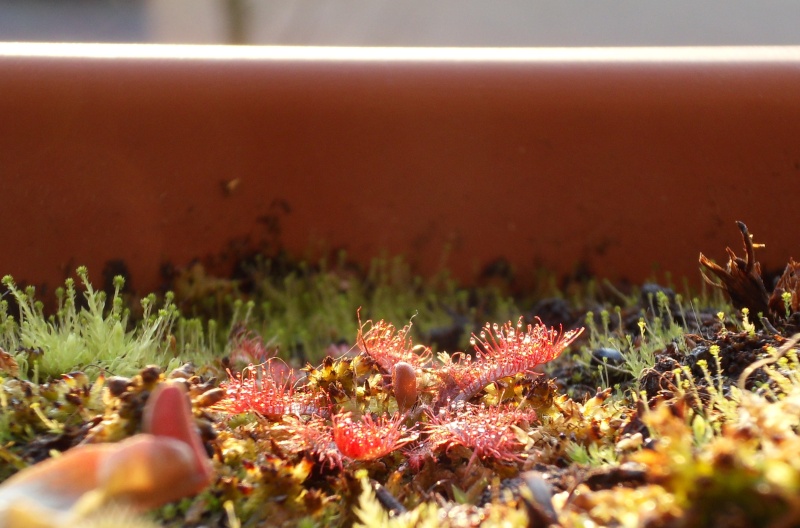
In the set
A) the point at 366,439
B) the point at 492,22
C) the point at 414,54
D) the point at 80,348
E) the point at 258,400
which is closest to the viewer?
the point at 366,439

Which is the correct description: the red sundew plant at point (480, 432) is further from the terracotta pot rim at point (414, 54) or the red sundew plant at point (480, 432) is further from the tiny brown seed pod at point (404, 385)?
the terracotta pot rim at point (414, 54)

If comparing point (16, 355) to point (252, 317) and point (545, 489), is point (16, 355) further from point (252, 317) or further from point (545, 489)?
Answer: point (545, 489)

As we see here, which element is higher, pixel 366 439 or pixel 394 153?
pixel 394 153

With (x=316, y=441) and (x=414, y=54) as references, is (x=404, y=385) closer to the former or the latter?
(x=316, y=441)

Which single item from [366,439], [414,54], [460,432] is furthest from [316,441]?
[414,54]

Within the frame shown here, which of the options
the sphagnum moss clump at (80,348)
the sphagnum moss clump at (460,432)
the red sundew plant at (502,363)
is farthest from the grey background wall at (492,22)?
the red sundew plant at (502,363)

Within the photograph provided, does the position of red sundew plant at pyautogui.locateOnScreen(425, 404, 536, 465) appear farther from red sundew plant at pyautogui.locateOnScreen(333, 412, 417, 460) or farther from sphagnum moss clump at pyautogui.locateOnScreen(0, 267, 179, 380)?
sphagnum moss clump at pyautogui.locateOnScreen(0, 267, 179, 380)
